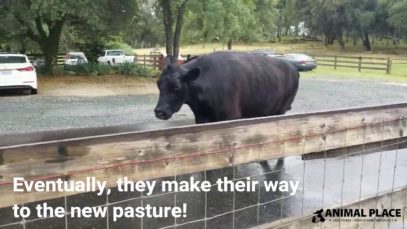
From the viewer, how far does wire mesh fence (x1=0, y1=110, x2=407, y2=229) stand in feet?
10.4

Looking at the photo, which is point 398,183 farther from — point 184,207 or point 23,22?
point 23,22

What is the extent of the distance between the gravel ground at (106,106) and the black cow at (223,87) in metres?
5.22

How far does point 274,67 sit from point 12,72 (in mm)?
13172

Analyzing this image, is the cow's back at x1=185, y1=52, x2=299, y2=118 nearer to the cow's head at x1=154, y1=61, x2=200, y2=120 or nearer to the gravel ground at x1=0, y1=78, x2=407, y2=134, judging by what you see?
the cow's head at x1=154, y1=61, x2=200, y2=120

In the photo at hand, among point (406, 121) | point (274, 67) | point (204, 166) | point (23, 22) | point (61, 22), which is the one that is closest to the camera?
point (204, 166)

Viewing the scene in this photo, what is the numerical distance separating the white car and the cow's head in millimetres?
13230

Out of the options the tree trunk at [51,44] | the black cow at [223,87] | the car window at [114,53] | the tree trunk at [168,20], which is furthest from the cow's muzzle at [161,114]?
the car window at [114,53]

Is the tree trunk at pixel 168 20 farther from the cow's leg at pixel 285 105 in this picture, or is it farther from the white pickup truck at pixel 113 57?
the cow's leg at pixel 285 105

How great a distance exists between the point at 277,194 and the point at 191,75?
1.98 m

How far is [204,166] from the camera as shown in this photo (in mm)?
2809

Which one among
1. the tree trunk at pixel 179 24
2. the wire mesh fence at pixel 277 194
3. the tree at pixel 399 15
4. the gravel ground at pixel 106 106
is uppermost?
the tree at pixel 399 15

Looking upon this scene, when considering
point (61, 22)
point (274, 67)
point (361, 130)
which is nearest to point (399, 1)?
point (61, 22)

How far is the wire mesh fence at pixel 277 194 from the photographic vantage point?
10.4ft

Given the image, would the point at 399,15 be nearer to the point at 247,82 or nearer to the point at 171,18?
the point at 171,18
